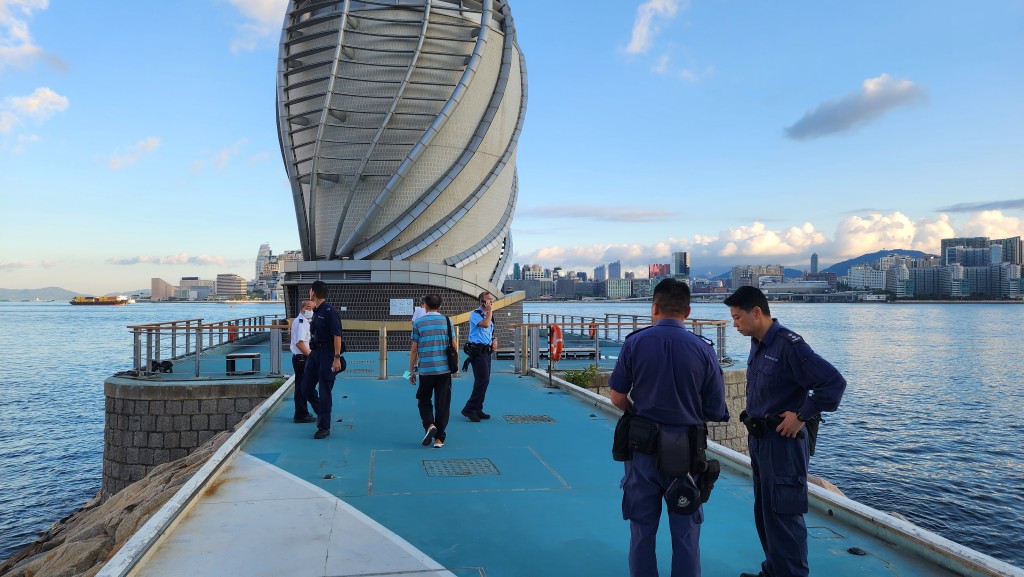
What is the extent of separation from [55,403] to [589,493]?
29.6 meters

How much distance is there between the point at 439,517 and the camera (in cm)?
548

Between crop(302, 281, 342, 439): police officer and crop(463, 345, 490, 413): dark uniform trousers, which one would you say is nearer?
crop(302, 281, 342, 439): police officer

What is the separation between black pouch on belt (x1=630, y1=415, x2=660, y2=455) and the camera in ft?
12.6

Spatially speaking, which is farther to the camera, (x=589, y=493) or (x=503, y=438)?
(x=503, y=438)

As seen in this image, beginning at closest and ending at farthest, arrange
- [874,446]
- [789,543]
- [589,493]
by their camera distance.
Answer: [789,543], [589,493], [874,446]

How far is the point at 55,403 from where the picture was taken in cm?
2834

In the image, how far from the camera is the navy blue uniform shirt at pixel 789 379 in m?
3.86

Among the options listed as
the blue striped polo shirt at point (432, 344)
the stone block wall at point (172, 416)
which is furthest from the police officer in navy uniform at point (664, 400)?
the stone block wall at point (172, 416)

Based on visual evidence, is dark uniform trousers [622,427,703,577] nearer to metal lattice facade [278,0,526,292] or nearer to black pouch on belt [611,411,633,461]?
black pouch on belt [611,411,633,461]

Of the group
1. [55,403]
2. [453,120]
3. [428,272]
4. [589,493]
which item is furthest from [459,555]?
[55,403]

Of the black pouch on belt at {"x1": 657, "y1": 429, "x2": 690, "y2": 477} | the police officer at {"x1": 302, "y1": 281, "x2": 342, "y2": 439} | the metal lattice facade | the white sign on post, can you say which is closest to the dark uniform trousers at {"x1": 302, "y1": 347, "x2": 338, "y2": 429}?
the police officer at {"x1": 302, "y1": 281, "x2": 342, "y2": 439}

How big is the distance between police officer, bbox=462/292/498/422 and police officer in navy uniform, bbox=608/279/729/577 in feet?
19.1

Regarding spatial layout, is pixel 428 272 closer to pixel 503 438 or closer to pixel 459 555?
pixel 503 438

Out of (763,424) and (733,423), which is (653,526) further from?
(733,423)
